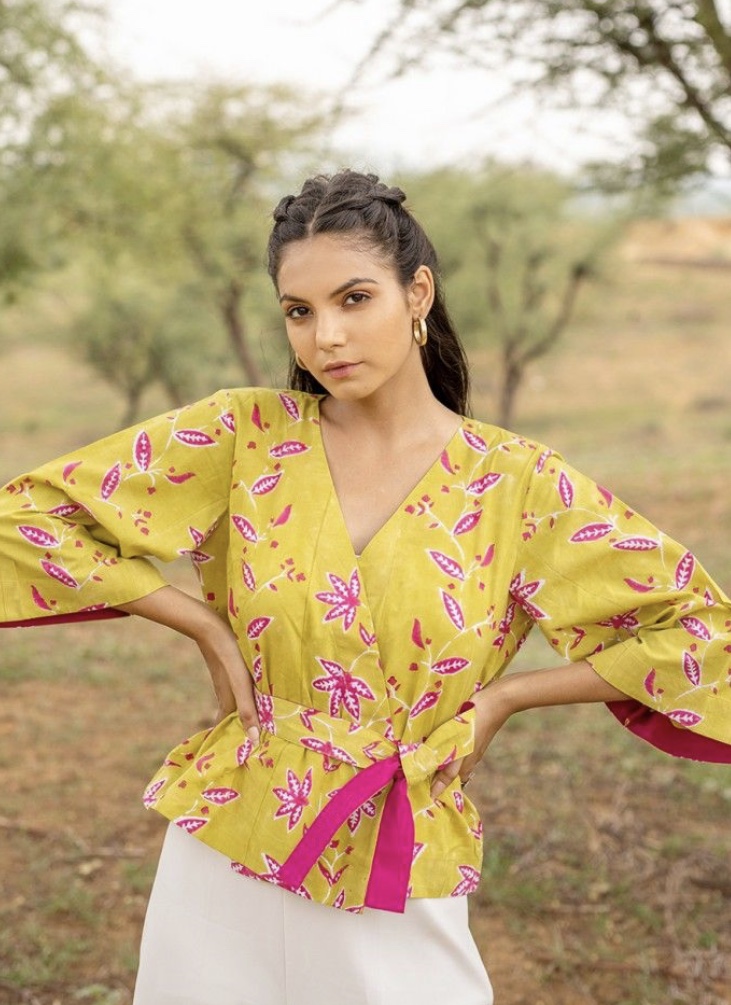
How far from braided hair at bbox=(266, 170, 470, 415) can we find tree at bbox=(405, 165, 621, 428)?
18.6 meters

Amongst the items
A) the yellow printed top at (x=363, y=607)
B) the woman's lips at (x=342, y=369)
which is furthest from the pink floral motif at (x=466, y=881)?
the woman's lips at (x=342, y=369)

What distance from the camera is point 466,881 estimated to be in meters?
1.92

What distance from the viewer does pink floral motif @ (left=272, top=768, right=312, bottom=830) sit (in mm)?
1881

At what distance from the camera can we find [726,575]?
29.2ft

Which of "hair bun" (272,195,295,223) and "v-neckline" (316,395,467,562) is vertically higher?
"hair bun" (272,195,295,223)

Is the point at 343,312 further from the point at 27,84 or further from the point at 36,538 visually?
the point at 27,84

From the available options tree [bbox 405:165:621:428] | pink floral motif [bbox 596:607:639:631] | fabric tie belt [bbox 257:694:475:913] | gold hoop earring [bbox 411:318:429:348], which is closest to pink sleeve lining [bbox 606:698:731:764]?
pink floral motif [bbox 596:607:639:631]

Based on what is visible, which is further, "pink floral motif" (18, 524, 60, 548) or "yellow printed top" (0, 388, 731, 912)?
"pink floral motif" (18, 524, 60, 548)

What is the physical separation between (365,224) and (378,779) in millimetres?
919

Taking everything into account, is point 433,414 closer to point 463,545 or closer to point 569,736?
point 463,545

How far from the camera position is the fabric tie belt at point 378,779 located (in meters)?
1.82

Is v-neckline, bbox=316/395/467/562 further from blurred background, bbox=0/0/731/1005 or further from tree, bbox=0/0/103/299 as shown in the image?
tree, bbox=0/0/103/299

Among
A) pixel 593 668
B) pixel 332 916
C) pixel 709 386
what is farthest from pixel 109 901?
pixel 709 386

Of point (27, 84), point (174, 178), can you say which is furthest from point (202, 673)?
point (174, 178)
